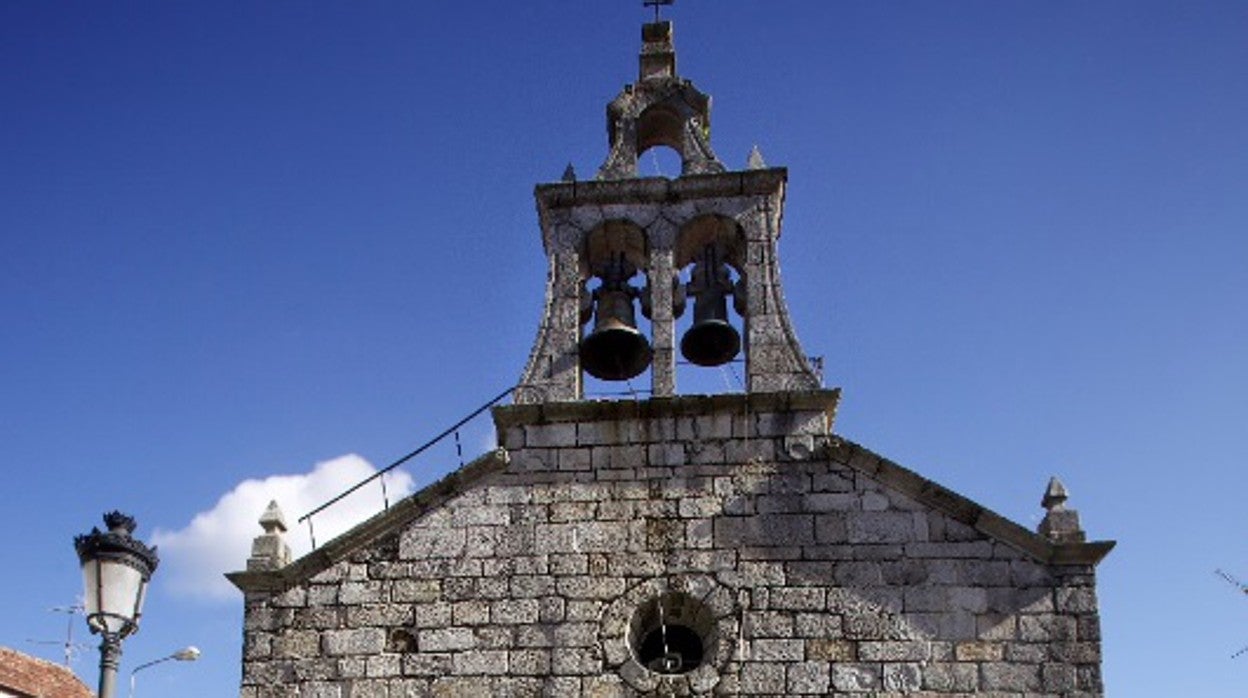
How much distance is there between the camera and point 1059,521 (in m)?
9.27

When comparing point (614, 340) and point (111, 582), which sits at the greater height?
point (614, 340)

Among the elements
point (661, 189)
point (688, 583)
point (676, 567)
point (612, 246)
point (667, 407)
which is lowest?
point (688, 583)

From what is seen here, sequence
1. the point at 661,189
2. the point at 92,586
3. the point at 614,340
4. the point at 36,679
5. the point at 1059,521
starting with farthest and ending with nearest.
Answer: the point at 36,679 → the point at 661,189 → the point at 614,340 → the point at 1059,521 → the point at 92,586

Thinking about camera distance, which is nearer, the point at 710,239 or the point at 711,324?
the point at 711,324

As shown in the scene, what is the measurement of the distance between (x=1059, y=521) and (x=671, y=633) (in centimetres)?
284

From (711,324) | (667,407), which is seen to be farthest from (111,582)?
(711,324)

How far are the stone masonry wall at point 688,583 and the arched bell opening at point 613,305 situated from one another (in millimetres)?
791

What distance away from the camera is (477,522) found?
9.85 meters

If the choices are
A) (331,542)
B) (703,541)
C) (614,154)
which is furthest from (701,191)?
(331,542)

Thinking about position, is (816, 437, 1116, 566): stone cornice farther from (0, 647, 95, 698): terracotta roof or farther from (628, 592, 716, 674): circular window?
(0, 647, 95, 698): terracotta roof

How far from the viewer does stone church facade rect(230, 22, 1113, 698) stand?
9.05 m

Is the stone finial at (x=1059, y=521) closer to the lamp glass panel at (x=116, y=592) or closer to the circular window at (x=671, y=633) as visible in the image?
the circular window at (x=671, y=633)

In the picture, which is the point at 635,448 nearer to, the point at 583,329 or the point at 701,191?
the point at 583,329

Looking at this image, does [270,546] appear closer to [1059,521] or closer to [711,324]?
[711,324]
